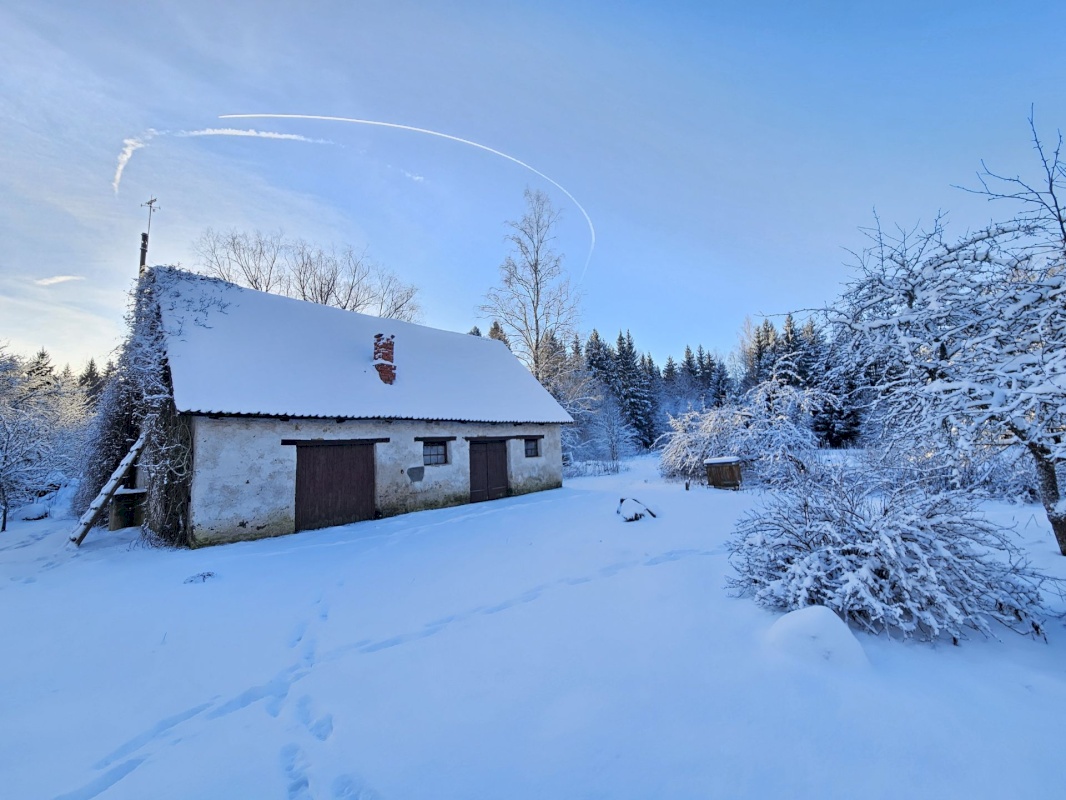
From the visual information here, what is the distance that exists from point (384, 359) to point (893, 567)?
1173 cm

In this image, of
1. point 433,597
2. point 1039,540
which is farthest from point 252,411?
point 1039,540

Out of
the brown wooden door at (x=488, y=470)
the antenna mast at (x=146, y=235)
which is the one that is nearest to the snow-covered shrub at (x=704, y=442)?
the brown wooden door at (x=488, y=470)

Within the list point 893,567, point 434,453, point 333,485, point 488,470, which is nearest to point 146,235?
point 333,485

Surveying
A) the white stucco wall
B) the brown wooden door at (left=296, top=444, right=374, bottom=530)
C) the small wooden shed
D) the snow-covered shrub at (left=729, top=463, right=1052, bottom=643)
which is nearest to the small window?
the white stucco wall

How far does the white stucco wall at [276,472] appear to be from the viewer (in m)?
8.73

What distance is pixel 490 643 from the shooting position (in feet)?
14.0

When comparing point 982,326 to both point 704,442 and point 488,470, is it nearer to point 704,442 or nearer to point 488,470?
point 488,470

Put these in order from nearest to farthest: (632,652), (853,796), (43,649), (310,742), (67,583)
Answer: (853,796)
(310,742)
(632,652)
(43,649)
(67,583)

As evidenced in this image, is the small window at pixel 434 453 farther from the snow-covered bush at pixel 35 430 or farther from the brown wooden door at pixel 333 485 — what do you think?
the snow-covered bush at pixel 35 430

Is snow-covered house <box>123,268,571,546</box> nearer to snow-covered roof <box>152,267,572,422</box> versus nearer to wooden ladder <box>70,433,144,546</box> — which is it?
snow-covered roof <box>152,267,572,422</box>

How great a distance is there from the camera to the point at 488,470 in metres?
14.2

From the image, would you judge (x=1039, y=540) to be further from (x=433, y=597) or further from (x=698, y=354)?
(x=698, y=354)

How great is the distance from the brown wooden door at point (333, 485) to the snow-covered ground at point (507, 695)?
12.6 feet

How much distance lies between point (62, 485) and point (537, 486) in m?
17.4
